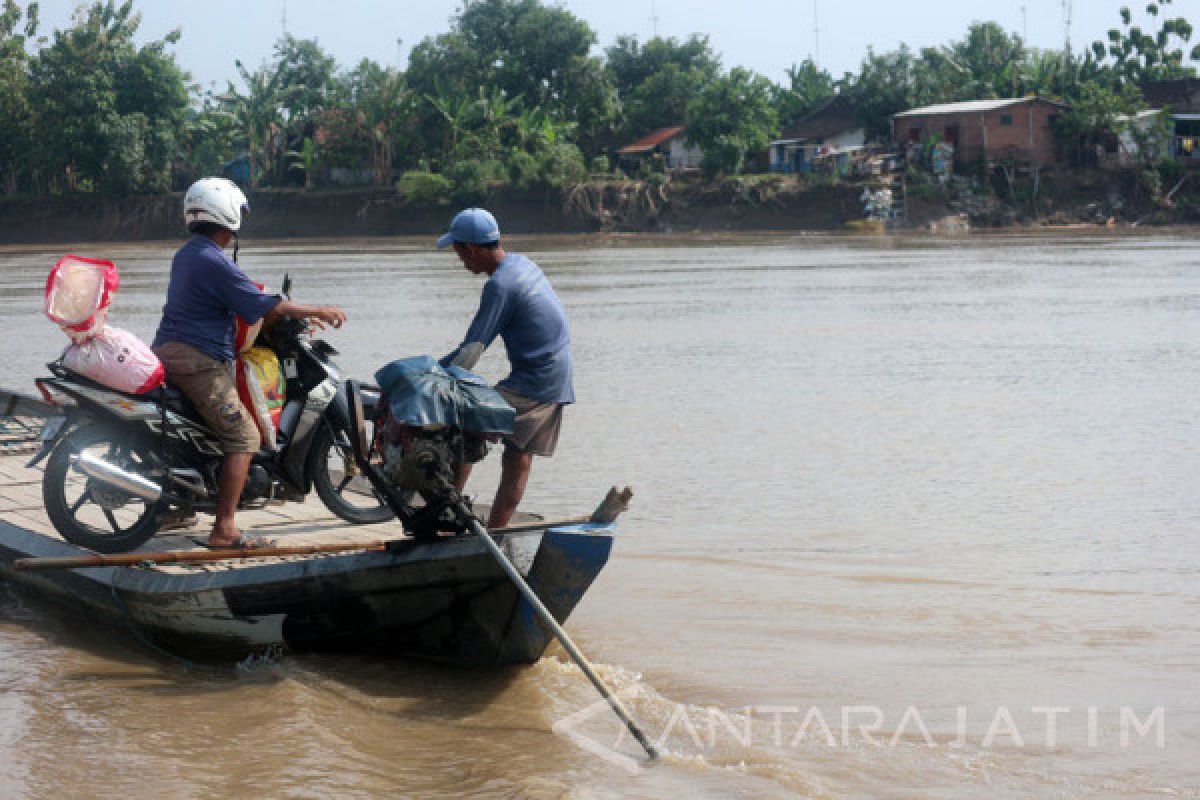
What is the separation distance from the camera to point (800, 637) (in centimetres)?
598

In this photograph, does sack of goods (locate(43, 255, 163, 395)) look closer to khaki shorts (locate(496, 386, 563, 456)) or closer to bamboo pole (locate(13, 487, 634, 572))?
bamboo pole (locate(13, 487, 634, 572))

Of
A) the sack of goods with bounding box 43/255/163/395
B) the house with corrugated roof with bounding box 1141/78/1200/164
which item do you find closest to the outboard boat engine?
the sack of goods with bounding box 43/255/163/395

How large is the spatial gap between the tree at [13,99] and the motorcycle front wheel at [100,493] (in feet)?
181

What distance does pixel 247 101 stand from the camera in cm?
5706

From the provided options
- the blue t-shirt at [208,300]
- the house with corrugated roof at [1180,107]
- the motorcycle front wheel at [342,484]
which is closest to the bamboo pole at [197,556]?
the motorcycle front wheel at [342,484]

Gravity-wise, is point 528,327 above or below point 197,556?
above

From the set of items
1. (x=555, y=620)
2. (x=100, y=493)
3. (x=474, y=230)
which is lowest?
(x=555, y=620)

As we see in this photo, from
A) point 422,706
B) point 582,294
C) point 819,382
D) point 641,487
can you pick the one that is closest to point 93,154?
point 582,294

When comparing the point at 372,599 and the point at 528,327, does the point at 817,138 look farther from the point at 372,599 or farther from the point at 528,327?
the point at 372,599

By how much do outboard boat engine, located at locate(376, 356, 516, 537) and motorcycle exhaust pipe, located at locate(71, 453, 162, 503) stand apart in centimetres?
126

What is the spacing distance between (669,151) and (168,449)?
50.8m

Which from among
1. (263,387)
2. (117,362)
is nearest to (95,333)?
(117,362)

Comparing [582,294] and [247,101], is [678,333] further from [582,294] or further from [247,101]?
[247,101]

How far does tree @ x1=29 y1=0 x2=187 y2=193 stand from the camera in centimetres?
5381
